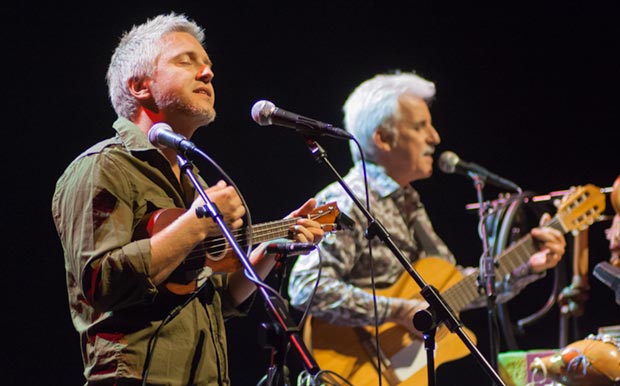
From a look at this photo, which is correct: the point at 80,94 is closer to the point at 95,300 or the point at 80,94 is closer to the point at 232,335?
the point at 232,335

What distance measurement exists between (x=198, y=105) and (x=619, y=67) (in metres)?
4.38

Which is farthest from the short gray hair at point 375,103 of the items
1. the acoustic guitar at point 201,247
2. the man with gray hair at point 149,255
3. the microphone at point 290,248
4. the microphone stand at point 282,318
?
the microphone stand at point 282,318

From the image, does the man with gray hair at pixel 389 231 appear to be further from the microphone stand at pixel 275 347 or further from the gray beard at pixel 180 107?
the microphone stand at pixel 275 347

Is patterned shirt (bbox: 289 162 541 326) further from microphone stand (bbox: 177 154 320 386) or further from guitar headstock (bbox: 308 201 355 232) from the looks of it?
microphone stand (bbox: 177 154 320 386)

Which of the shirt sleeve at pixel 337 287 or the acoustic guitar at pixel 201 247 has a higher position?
the acoustic guitar at pixel 201 247

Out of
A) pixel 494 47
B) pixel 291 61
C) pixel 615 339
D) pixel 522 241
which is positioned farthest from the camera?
pixel 494 47

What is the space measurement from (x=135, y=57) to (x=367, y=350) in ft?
6.70

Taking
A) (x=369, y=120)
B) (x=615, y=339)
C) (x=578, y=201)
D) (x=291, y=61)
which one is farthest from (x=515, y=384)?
(x=291, y=61)

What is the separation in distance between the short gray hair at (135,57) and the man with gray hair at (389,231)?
1535 mm

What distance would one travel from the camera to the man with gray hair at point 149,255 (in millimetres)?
2287

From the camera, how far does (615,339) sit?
354 cm

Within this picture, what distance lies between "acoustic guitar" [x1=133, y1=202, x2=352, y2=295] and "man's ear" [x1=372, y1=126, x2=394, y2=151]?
2.01 meters

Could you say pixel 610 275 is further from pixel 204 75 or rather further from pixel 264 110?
pixel 204 75

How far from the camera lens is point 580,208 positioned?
183 inches
